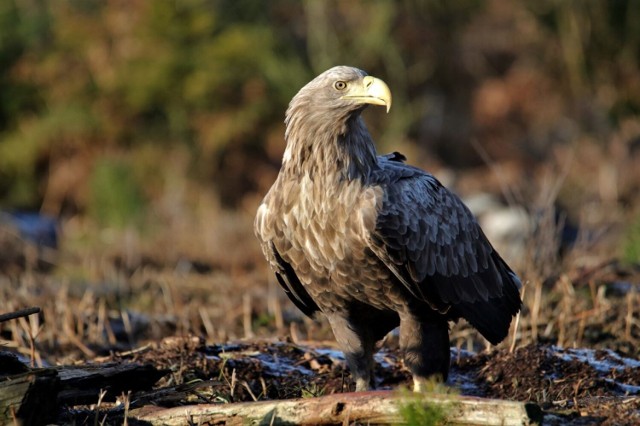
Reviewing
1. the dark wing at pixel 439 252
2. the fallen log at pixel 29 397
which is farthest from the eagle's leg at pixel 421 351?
the fallen log at pixel 29 397

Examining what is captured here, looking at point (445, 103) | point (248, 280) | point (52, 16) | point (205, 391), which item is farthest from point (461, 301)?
point (445, 103)

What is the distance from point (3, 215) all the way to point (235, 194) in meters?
7.68

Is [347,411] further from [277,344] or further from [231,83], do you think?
[231,83]

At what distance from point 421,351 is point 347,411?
119 cm

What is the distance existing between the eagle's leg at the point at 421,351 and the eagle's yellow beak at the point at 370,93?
1105 mm

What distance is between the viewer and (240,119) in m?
22.8

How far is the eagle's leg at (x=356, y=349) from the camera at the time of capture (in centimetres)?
530

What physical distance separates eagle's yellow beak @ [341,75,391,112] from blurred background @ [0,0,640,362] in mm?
4154

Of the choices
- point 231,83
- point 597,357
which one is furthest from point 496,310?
point 231,83

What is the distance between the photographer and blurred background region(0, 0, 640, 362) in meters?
12.9

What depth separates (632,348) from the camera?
6684 mm

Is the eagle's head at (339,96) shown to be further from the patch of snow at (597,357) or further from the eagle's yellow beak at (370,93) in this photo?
the patch of snow at (597,357)

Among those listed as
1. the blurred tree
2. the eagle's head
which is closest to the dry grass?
the eagle's head

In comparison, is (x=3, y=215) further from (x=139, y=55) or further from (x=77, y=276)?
(x=139, y=55)
